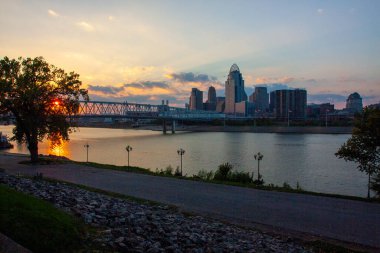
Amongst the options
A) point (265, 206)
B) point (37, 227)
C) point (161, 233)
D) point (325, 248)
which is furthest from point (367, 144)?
point (37, 227)

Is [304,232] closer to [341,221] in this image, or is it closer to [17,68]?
[341,221]

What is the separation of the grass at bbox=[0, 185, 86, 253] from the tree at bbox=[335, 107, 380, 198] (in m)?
14.6

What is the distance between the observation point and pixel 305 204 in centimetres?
1428

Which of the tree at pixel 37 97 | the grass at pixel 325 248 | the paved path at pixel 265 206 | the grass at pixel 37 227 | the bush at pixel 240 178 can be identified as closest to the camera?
the grass at pixel 37 227

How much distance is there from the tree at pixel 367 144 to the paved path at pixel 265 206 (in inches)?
148

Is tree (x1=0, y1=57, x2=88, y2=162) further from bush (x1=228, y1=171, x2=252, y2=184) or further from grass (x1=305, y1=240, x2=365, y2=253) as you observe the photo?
grass (x1=305, y1=240, x2=365, y2=253)

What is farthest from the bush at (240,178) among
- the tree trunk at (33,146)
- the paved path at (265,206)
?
the tree trunk at (33,146)

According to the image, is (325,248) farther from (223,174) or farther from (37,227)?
Result: (223,174)

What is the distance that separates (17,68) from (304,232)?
2590 centimetres

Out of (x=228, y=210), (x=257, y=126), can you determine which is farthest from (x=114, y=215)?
(x=257, y=126)

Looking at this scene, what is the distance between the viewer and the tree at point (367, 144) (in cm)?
1752

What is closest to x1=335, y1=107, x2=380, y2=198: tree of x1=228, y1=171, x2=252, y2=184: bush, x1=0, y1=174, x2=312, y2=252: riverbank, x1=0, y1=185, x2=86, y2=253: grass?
x1=228, y1=171, x2=252, y2=184: bush

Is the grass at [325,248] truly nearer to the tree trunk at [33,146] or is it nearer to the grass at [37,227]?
the grass at [37,227]

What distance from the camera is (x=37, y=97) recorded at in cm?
2855
